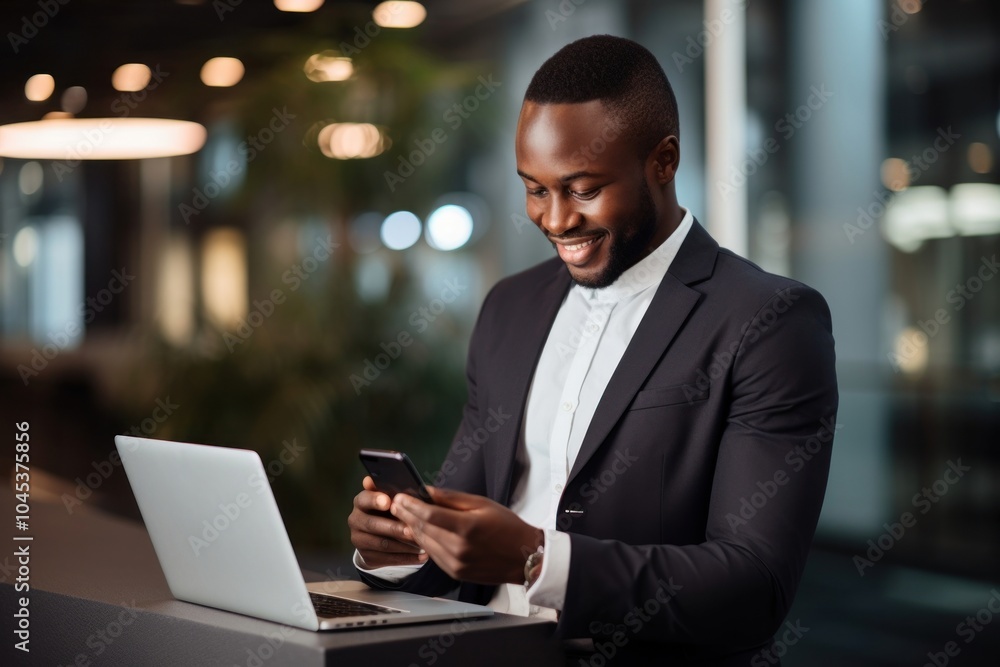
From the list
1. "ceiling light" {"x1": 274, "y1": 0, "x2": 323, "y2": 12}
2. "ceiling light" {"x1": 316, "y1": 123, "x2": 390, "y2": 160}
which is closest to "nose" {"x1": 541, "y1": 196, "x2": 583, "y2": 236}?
"ceiling light" {"x1": 316, "y1": 123, "x2": 390, "y2": 160}

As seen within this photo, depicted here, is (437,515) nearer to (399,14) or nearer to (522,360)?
(522,360)

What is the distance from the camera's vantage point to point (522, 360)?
6.61ft

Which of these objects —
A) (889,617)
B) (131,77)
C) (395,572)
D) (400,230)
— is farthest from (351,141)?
(395,572)

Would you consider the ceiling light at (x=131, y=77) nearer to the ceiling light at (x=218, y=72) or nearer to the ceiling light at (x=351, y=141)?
the ceiling light at (x=218, y=72)

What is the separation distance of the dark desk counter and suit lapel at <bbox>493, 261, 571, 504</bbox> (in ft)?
1.44

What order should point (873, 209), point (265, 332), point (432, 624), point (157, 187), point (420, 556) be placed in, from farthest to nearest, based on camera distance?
point (157, 187), point (265, 332), point (873, 209), point (420, 556), point (432, 624)

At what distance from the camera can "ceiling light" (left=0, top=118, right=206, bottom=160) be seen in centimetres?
607

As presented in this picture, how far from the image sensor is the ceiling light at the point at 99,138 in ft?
19.9

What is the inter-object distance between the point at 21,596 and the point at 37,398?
5.38 metres

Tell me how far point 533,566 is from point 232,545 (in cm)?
41

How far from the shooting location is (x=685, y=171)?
489 centimetres

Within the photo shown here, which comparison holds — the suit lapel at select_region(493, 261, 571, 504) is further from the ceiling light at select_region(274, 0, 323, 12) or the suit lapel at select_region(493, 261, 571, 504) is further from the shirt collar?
the ceiling light at select_region(274, 0, 323, 12)

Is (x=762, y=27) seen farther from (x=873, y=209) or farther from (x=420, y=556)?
(x=420, y=556)

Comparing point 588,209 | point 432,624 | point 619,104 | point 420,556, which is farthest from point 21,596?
point 619,104
